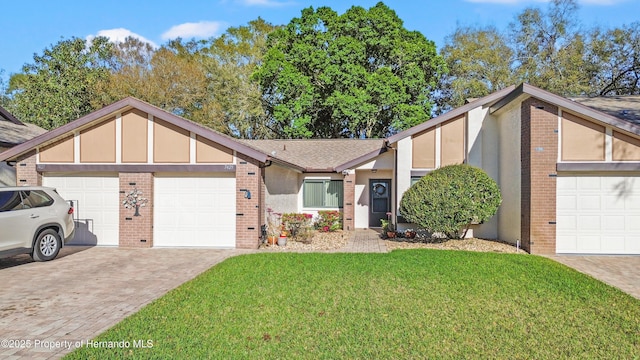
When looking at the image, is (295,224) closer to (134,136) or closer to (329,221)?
(329,221)

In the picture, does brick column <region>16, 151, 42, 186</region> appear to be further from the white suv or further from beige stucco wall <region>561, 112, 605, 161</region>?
beige stucco wall <region>561, 112, 605, 161</region>

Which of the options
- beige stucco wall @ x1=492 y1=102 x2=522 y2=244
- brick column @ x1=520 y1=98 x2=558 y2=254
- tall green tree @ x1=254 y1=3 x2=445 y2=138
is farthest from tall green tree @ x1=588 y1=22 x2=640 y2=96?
brick column @ x1=520 y1=98 x2=558 y2=254

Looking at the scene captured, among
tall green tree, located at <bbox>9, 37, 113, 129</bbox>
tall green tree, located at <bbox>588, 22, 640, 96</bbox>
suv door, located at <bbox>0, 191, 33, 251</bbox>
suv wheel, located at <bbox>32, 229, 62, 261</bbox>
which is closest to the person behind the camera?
suv door, located at <bbox>0, 191, 33, 251</bbox>

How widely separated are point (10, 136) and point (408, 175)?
14324 millimetres

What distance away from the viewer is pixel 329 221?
1712 cm

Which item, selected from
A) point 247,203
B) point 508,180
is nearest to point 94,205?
point 247,203

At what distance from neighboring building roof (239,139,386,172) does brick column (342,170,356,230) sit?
4.62 ft

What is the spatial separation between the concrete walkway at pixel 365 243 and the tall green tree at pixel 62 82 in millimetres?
21850

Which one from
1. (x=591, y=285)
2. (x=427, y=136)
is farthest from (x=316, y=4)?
(x=591, y=285)

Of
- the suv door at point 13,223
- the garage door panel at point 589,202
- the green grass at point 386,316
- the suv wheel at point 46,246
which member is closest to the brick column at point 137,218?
the suv wheel at point 46,246

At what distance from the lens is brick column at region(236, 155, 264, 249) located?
11.7 m

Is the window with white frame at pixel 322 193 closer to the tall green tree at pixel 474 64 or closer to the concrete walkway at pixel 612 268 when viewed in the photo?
the concrete walkway at pixel 612 268

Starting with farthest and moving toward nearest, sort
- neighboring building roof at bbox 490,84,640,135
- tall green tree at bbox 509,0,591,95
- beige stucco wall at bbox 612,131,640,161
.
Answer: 1. tall green tree at bbox 509,0,591,95
2. beige stucco wall at bbox 612,131,640,161
3. neighboring building roof at bbox 490,84,640,135

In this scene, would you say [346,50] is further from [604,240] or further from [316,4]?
[604,240]
